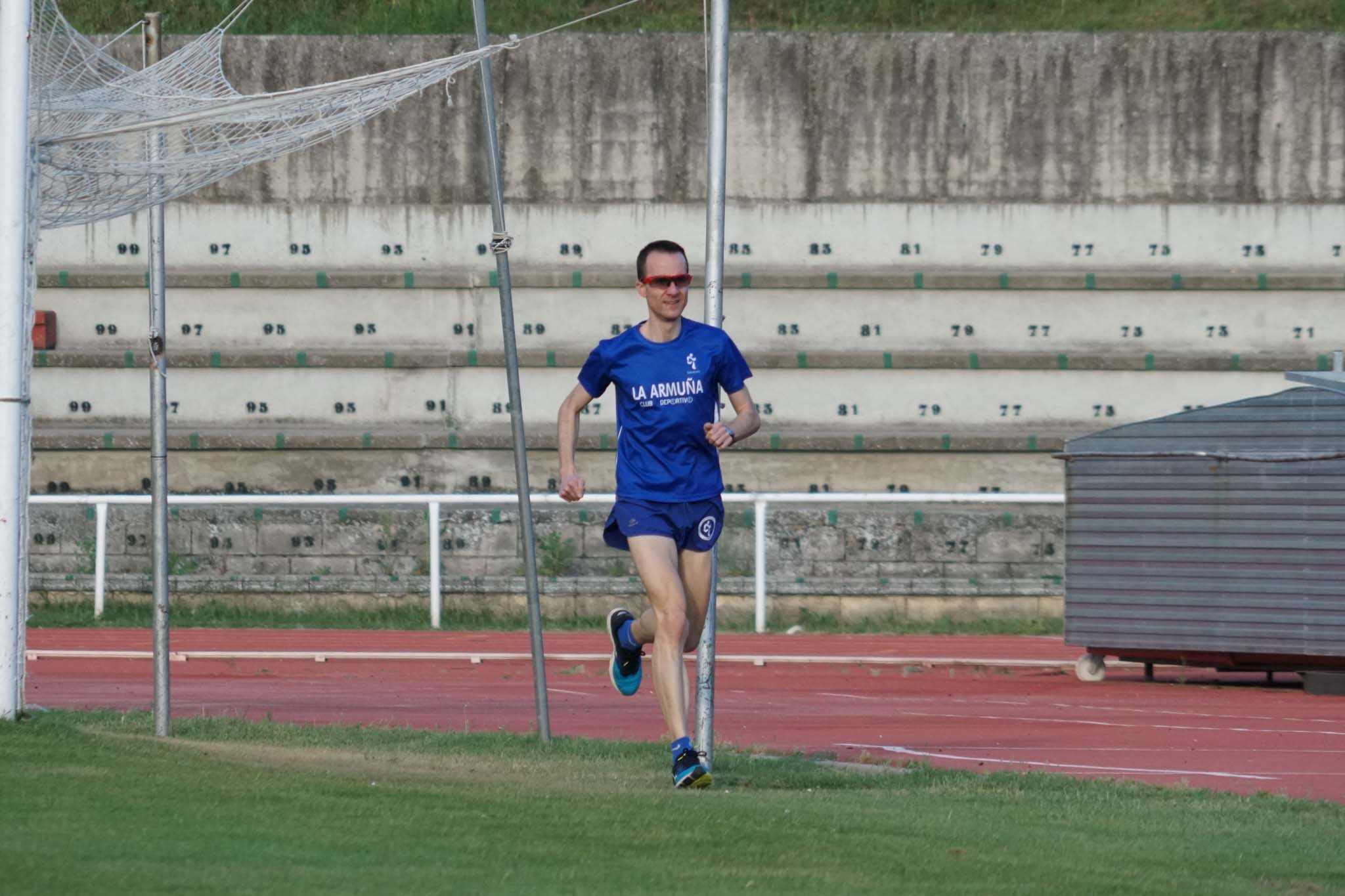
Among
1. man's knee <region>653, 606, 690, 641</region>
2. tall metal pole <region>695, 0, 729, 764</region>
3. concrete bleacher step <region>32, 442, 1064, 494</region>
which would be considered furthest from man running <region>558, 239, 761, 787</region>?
concrete bleacher step <region>32, 442, 1064, 494</region>

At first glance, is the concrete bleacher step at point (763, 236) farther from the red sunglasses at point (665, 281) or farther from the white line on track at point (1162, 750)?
the red sunglasses at point (665, 281)

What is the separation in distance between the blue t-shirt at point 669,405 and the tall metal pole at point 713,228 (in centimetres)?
31

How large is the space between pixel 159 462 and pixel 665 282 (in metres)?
3.04

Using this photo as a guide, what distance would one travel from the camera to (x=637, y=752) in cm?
909

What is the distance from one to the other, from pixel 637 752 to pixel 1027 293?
15100 mm

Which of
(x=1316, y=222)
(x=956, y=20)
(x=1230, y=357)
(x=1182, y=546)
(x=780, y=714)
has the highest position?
(x=956, y=20)

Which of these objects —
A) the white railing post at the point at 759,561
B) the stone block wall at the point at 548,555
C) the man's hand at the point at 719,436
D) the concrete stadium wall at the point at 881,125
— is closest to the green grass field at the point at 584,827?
the man's hand at the point at 719,436

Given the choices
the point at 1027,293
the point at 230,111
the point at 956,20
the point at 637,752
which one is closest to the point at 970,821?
the point at 637,752

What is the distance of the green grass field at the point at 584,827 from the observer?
5609mm

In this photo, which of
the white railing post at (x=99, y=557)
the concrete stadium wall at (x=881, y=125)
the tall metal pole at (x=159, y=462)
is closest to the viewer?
the tall metal pole at (x=159, y=462)

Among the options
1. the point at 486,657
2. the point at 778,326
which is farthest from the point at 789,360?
the point at 486,657

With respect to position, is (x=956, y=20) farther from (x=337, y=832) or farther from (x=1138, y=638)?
(x=337, y=832)

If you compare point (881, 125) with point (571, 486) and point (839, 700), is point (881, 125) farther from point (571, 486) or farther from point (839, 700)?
point (571, 486)

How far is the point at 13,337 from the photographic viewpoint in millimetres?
9375
